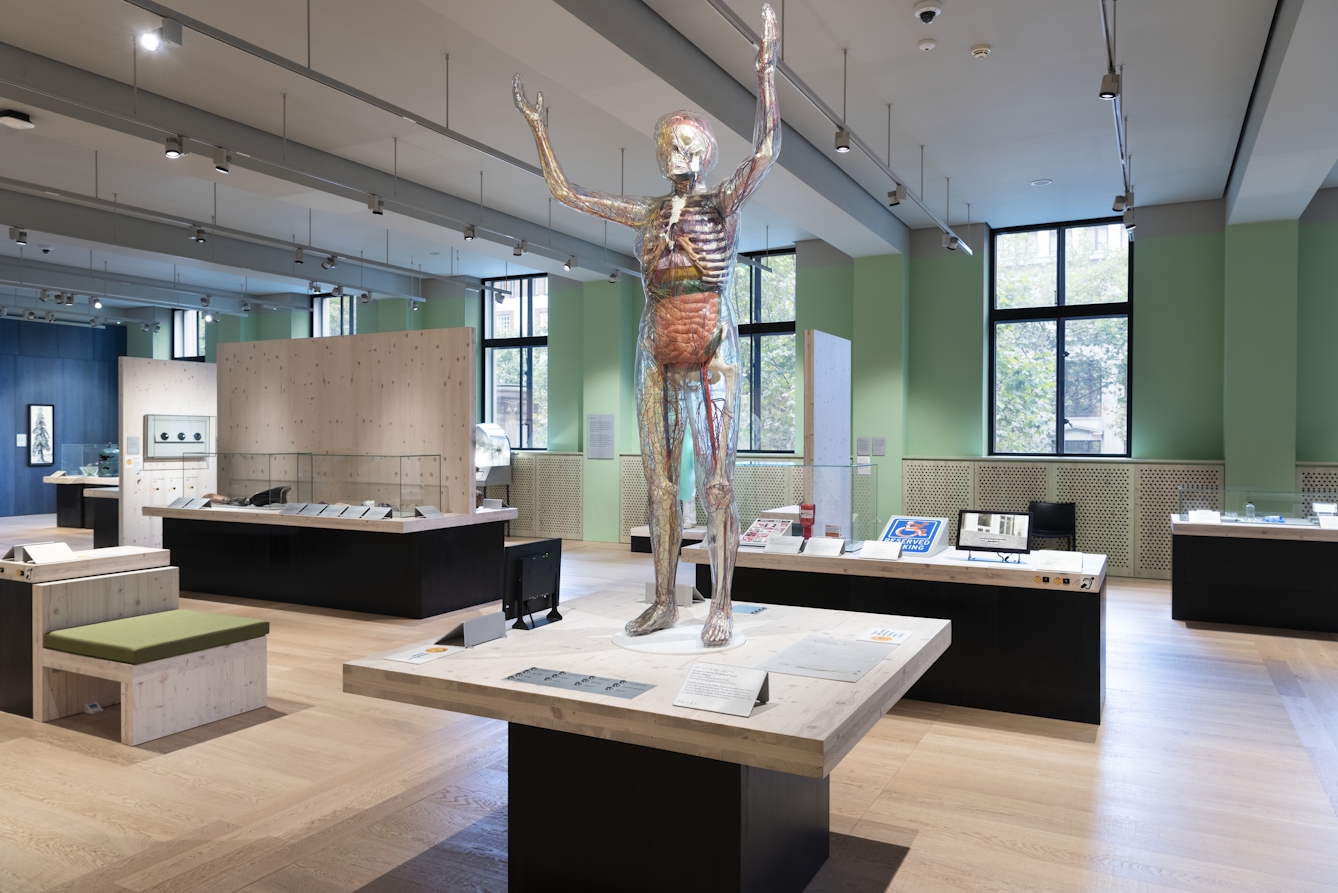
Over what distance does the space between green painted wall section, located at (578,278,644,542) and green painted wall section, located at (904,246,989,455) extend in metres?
3.89

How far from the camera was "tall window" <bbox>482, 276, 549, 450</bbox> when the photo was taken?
14.4 metres

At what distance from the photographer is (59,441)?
17.7 m

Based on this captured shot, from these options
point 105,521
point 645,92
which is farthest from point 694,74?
point 105,521

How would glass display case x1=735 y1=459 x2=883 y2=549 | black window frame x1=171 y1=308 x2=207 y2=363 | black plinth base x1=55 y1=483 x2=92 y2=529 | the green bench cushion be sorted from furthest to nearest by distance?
black window frame x1=171 y1=308 x2=207 y2=363 < black plinth base x1=55 y1=483 x2=92 y2=529 < glass display case x1=735 y1=459 x2=883 y2=549 < the green bench cushion

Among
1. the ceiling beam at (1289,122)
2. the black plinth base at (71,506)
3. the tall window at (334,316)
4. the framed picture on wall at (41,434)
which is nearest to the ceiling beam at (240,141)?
the tall window at (334,316)

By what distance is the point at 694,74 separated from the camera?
19.5ft

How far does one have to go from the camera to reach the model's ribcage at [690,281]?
9.59 feet

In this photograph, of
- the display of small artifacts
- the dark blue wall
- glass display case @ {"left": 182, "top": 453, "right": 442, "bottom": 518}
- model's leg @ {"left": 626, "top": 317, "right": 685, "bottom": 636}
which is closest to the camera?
model's leg @ {"left": 626, "top": 317, "right": 685, "bottom": 636}

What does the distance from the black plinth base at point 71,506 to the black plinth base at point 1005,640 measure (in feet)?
45.5

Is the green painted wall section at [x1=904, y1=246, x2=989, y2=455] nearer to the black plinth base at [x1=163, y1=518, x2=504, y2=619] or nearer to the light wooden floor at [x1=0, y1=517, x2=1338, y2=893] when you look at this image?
the black plinth base at [x1=163, y1=518, x2=504, y2=619]

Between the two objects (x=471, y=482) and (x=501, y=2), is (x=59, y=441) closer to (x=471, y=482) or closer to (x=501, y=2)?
(x=471, y=482)

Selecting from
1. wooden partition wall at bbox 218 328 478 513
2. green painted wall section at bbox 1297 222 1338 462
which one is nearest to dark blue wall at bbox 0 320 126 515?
wooden partition wall at bbox 218 328 478 513

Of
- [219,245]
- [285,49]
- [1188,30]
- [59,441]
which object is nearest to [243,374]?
[219,245]

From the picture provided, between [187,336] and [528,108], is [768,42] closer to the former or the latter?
[528,108]
